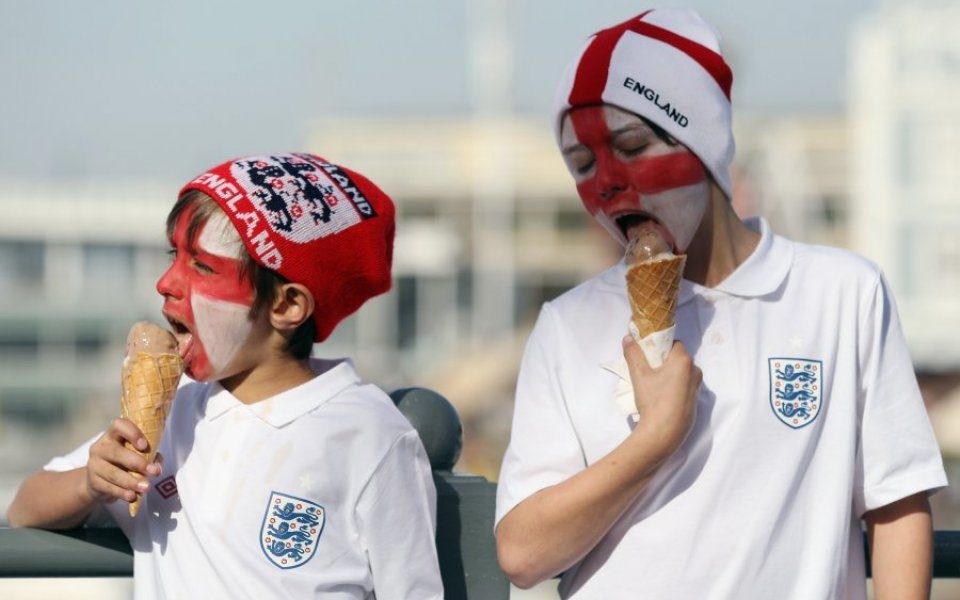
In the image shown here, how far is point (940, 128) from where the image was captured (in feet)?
124

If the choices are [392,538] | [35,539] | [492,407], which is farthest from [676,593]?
[492,407]

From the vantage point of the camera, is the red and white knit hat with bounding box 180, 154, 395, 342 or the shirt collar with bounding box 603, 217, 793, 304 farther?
the red and white knit hat with bounding box 180, 154, 395, 342

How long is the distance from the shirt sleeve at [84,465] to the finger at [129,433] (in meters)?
0.20

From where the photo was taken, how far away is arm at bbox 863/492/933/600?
2496 millimetres

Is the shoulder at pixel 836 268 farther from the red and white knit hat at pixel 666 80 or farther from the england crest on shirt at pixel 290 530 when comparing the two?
Result: the england crest on shirt at pixel 290 530

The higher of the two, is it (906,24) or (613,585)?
(906,24)

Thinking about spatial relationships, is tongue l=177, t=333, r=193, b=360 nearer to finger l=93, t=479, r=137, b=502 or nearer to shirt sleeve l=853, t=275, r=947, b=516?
finger l=93, t=479, r=137, b=502

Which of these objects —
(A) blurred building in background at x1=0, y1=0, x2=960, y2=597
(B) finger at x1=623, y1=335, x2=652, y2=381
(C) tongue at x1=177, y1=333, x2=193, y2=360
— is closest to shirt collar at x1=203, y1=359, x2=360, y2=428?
(C) tongue at x1=177, y1=333, x2=193, y2=360

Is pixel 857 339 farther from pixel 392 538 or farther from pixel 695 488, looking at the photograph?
pixel 392 538

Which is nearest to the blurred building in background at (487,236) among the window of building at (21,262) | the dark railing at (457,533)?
the window of building at (21,262)

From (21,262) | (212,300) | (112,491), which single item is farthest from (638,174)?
(21,262)

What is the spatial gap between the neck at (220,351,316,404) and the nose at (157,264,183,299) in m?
0.20

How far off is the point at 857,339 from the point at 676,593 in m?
0.55

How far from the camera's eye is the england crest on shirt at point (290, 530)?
2637 millimetres
